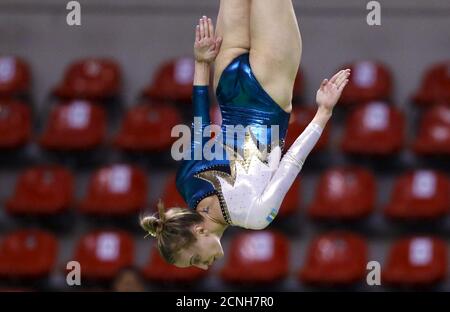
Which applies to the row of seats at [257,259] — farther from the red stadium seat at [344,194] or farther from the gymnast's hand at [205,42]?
the gymnast's hand at [205,42]

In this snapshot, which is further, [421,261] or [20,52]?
[20,52]

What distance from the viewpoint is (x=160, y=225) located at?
482 cm

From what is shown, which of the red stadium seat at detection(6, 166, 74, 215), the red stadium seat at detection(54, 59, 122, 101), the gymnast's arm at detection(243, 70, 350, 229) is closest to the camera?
the gymnast's arm at detection(243, 70, 350, 229)

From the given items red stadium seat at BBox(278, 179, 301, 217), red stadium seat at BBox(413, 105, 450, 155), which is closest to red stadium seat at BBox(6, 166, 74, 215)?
red stadium seat at BBox(278, 179, 301, 217)

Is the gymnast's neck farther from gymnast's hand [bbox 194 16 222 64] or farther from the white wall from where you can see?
the white wall

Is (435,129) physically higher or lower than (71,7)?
lower

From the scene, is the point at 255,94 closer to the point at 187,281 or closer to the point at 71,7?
the point at 187,281

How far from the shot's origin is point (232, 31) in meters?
4.86

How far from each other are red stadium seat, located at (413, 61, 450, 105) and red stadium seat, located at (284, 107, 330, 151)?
637mm

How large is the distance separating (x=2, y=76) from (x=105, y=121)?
2.57ft

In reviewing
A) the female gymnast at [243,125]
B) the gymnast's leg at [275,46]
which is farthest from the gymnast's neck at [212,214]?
the gymnast's leg at [275,46]

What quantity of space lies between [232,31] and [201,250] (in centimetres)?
89

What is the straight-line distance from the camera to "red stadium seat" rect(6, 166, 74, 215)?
7.60 metres

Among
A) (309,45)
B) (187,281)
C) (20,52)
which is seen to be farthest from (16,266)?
(309,45)
